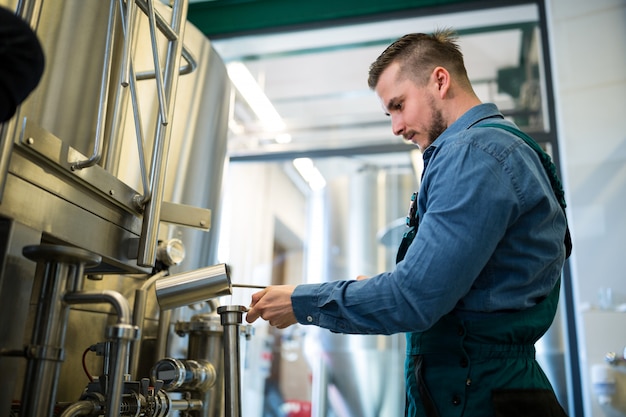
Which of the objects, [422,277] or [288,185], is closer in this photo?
[422,277]

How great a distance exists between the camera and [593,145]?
7.69ft

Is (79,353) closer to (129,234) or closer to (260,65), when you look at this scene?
(129,234)

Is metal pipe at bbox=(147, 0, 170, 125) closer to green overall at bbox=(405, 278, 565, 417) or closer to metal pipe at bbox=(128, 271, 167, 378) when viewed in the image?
metal pipe at bbox=(128, 271, 167, 378)

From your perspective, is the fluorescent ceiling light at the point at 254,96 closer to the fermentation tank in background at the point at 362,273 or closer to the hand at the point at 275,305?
the fermentation tank in background at the point at 362,273

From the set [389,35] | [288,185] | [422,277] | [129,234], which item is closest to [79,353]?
[129,234]

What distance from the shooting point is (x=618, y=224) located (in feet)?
7.33

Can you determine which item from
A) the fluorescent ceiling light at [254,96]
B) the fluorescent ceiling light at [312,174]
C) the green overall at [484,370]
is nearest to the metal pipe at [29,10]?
the green overall at [484,370]

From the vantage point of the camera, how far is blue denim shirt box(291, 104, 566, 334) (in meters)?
0.89

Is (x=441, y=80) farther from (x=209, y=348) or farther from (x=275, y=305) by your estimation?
(x=209, y=348)

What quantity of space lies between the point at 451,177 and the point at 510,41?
2.19 m

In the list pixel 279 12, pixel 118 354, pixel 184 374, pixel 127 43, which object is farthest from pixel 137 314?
pixel 279 12

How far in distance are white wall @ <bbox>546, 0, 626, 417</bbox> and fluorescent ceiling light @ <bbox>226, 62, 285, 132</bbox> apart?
1.47 meters

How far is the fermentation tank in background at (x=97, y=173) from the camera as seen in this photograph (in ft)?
2.89

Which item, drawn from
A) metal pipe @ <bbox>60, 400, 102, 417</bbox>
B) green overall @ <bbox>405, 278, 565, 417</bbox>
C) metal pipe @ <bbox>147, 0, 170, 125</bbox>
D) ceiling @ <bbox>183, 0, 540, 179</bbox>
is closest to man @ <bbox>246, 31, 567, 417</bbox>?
green overall @ <bbox>405, 278, 565, 417</bbox>
